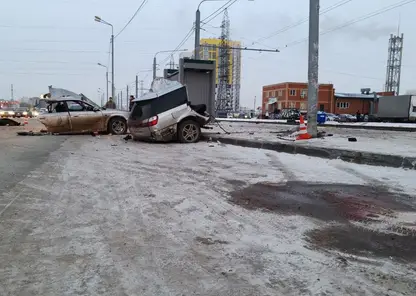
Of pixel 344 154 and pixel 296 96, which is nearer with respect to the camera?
pixel 344 154

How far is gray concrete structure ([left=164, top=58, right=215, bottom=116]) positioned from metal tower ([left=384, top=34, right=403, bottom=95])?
53805 millimetres

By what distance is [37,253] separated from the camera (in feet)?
11.2

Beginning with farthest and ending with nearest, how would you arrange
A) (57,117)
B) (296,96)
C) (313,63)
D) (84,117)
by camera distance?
(296,96), (84,117), (57,117), (313,63)

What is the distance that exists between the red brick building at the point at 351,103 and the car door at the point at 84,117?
71.4 metres

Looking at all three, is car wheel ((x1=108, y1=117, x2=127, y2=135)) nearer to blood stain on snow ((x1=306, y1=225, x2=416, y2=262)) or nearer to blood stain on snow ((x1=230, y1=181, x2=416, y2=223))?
blood stain on snow ((x1=230, y1=181, x2=416, y2=223))

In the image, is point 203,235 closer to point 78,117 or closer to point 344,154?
point 344,154

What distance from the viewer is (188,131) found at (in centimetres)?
1305

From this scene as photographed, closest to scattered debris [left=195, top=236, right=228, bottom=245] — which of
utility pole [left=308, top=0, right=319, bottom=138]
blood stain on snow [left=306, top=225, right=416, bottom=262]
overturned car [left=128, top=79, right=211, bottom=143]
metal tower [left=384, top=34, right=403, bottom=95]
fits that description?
blood stain on snow [left=306, top=225, right=416, bottom=262]

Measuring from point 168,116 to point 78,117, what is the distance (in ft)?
18.0

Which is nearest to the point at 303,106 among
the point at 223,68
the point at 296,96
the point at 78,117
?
the point at 296,96

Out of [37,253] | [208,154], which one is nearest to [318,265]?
[37,253]

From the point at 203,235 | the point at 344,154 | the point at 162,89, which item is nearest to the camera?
the point at 203,235

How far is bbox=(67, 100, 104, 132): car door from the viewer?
16000mm

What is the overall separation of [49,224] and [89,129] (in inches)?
501
